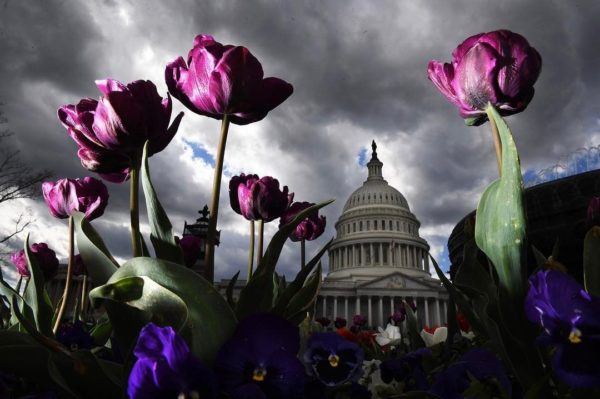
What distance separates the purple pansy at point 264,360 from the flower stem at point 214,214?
19.2 inches

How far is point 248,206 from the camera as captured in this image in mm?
1980

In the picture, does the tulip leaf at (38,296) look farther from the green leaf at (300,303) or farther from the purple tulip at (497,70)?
the purple tulip at (497,70)

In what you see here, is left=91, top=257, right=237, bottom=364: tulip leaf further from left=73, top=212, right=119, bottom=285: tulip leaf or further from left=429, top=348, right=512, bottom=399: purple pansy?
left=429, top=348, right=512, bottom=399: purple pansy

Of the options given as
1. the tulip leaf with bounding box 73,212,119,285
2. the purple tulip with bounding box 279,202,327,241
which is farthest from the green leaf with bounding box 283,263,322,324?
the purple tulip with bounding box 279,202,327,241

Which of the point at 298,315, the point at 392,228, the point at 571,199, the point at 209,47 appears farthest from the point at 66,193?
the point at 392,228

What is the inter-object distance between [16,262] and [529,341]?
4604 mm

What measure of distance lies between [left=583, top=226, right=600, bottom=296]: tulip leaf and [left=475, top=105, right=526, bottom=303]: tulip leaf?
0.67ft

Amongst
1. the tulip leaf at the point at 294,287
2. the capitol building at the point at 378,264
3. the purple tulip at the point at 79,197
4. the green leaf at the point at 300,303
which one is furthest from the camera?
the capitol building at the point at 378,264

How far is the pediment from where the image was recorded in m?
58.5

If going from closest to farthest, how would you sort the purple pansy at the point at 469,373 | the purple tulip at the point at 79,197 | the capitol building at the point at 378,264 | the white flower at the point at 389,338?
the purple pansy at the point at 469,373
the purple tulip at the point at 79,197
the white flower at the point at 389,338
the capitol building at the point at 378,264

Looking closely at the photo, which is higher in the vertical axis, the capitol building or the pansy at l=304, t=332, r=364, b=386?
the capitol building

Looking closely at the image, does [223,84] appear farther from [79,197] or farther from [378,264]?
[378,264]

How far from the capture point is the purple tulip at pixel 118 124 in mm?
1141

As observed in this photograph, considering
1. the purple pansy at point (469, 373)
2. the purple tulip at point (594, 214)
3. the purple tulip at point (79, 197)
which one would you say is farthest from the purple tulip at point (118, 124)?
the purple tulip at point (594, 214)
